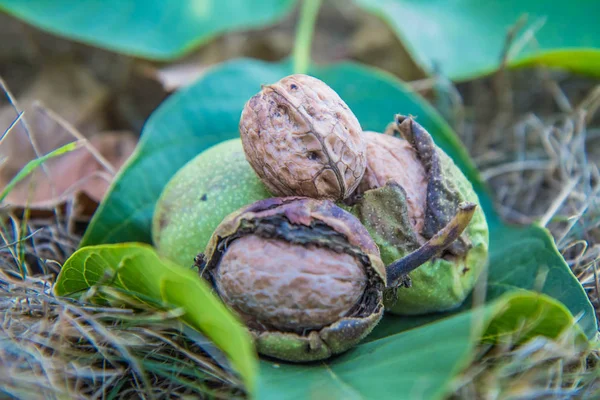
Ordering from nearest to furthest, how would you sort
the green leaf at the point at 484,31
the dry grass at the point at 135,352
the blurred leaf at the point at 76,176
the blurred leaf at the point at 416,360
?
1. the blurred leaf at the point at 416,360
2. the dry grass at the point at 135,352
3. the blurred leaf at the point at 76,176
4. the green leaf at the point at 484,31

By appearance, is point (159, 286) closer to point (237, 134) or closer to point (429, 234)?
point (429, 234)

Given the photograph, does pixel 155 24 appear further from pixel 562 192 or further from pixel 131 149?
pixel 562 192

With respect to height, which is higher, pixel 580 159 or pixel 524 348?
pixel 580 159

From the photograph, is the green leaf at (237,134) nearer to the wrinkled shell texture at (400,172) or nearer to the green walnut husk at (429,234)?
the green walnut husk at (429,234)

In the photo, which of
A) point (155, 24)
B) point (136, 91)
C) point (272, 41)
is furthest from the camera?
point (272, 41)

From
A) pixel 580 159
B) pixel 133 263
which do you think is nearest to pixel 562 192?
pixel 580 159

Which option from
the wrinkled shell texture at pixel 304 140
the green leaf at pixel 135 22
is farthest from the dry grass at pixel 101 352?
the green leaf at pixel 135 22

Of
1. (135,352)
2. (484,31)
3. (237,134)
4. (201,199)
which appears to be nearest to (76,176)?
(237,134)

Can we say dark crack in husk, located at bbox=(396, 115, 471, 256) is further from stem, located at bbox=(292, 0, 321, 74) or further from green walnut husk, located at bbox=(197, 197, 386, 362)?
stem, located at bbox=(292, 0, 321, 74)
